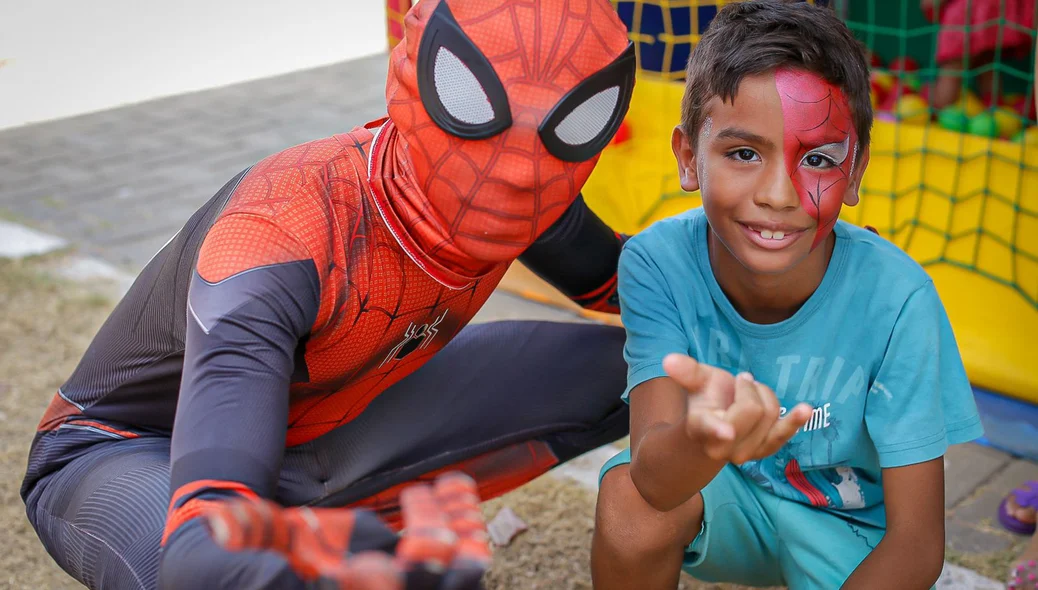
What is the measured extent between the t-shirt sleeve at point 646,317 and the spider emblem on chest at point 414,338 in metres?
0.34

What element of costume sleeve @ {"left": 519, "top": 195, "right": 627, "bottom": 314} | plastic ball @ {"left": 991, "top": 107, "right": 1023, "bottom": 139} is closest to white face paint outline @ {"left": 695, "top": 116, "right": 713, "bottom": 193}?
costume sleeve @ {"left": 519, "top": 195, "right": 627, "bottom": 314}

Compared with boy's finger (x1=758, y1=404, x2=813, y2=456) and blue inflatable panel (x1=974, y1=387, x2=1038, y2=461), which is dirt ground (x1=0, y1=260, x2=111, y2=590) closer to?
boy's finger (x1=758, y1=404, x2=813, y2=456)

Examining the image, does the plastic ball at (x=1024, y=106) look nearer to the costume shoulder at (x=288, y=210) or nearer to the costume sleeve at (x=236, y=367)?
the costume shoulder at (x=288, y=210)

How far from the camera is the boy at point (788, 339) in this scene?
1.65 metres

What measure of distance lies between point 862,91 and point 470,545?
3.39ft

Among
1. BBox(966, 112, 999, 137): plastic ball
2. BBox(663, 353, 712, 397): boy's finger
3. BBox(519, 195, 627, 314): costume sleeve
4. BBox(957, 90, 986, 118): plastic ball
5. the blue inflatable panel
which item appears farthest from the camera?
BBox(957, 90, 986, 118): plastic ball

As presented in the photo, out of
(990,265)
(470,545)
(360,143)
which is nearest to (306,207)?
(360,143)

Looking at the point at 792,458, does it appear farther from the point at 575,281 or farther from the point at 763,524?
the point at 575,281

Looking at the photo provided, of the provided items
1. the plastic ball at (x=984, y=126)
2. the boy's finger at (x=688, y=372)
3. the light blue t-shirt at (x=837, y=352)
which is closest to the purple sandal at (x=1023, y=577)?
the light blue t-shirt at (x=837, y=352)

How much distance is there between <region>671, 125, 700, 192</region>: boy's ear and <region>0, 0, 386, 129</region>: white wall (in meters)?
5.44

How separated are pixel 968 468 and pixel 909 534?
1181mm

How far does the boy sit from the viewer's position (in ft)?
5.41

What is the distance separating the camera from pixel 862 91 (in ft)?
5.61

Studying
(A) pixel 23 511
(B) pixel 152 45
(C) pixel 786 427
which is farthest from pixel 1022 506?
(B) pixel 152 45
